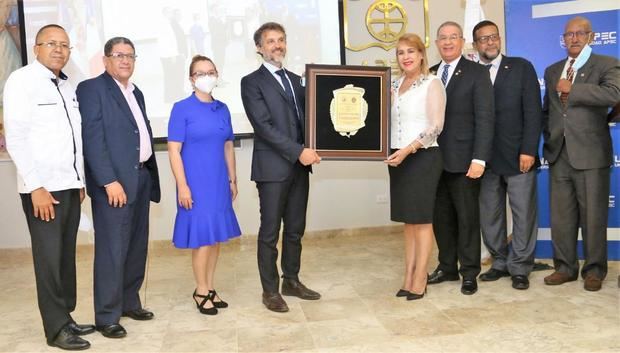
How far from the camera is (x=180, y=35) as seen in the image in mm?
5273

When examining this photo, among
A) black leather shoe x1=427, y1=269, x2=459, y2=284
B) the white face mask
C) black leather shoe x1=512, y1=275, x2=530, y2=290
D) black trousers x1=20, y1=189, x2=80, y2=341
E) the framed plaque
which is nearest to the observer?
black trousers x1=20, y1=189, x2=80, y2=341

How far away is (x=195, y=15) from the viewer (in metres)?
5.28

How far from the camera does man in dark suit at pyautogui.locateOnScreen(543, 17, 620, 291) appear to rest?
3.67 m

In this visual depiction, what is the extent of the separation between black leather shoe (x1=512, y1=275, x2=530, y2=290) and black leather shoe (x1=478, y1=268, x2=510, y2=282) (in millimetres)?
149

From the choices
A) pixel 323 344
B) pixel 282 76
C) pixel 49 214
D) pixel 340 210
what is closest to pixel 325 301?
pixel 323 344

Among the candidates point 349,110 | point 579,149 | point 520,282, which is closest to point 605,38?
point 579,149

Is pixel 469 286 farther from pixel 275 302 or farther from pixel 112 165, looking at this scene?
pixel 112 165

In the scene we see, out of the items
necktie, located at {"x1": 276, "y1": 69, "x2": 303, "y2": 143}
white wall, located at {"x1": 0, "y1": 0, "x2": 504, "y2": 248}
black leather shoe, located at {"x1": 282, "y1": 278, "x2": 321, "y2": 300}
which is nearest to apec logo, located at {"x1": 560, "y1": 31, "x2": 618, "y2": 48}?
white wall, located at {"x1": 0, "y1": 0, "x2": 504, "y2": 248}

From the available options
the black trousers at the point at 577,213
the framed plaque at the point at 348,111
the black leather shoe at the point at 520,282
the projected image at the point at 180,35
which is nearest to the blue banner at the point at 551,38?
the black trousers at the point at 577,213

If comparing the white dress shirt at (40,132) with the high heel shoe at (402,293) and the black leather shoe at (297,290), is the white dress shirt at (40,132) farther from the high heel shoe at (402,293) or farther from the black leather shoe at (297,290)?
the high heel shoe at (402,293)

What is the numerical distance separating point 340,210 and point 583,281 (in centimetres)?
243

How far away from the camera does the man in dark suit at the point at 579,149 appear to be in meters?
3.67

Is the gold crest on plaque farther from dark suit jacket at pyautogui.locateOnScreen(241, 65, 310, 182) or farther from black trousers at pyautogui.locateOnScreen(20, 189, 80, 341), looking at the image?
black trousers at pyautogui.locateOnScreen(20, 189, 80, 341)

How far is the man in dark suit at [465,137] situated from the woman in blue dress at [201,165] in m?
1.35
